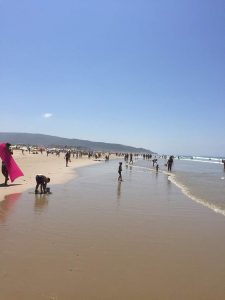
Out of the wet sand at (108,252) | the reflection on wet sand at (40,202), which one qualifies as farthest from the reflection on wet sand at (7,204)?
the reflection on wet sand at (40,202)

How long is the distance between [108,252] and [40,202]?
6452mm

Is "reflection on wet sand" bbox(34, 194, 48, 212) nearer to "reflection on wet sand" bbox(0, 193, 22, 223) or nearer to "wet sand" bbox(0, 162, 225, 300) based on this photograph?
"wet sand" bbox(0, 162, 225, 300)

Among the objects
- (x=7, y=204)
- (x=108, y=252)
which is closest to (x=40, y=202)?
(x=7, y=204)

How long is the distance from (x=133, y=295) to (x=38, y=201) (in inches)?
343

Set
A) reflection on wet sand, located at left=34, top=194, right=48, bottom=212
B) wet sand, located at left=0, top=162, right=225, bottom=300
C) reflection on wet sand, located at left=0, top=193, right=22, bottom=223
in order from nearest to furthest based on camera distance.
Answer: wet sand, located at left=0, top=162, right=225, bottom=300 < reflection on wet sand, located at left=0, top=193, right=22, bottom=223 < reflection on wet sand, located at left=34, top=194, right=48, bottom=212

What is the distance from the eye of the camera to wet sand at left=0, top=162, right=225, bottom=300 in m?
5.79

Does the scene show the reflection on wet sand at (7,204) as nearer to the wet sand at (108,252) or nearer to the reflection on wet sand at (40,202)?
the wet sand at (108,252)

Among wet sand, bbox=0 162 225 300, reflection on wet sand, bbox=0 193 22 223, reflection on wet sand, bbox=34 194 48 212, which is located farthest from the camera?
reflection on wet sand, bbox=34 194 48 212

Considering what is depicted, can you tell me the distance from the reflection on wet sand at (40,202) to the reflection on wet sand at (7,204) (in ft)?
2.46

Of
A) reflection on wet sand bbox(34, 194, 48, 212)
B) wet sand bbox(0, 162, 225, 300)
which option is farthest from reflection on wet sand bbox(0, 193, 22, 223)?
reflection on wet sand bbox(34, 194, 48, 212)

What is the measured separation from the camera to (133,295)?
222 inches

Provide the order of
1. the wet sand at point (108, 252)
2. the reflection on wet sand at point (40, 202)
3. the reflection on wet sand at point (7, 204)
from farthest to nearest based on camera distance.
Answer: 1. the reflection on wet sand at point (40, 202)
2. the reflection on wet sand at point (7, 204)
3. the wet sand at point (108, 252)

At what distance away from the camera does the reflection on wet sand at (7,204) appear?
1080cm

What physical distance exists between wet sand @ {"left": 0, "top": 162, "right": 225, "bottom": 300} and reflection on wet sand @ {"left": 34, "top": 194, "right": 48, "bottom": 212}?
0.24 feet
